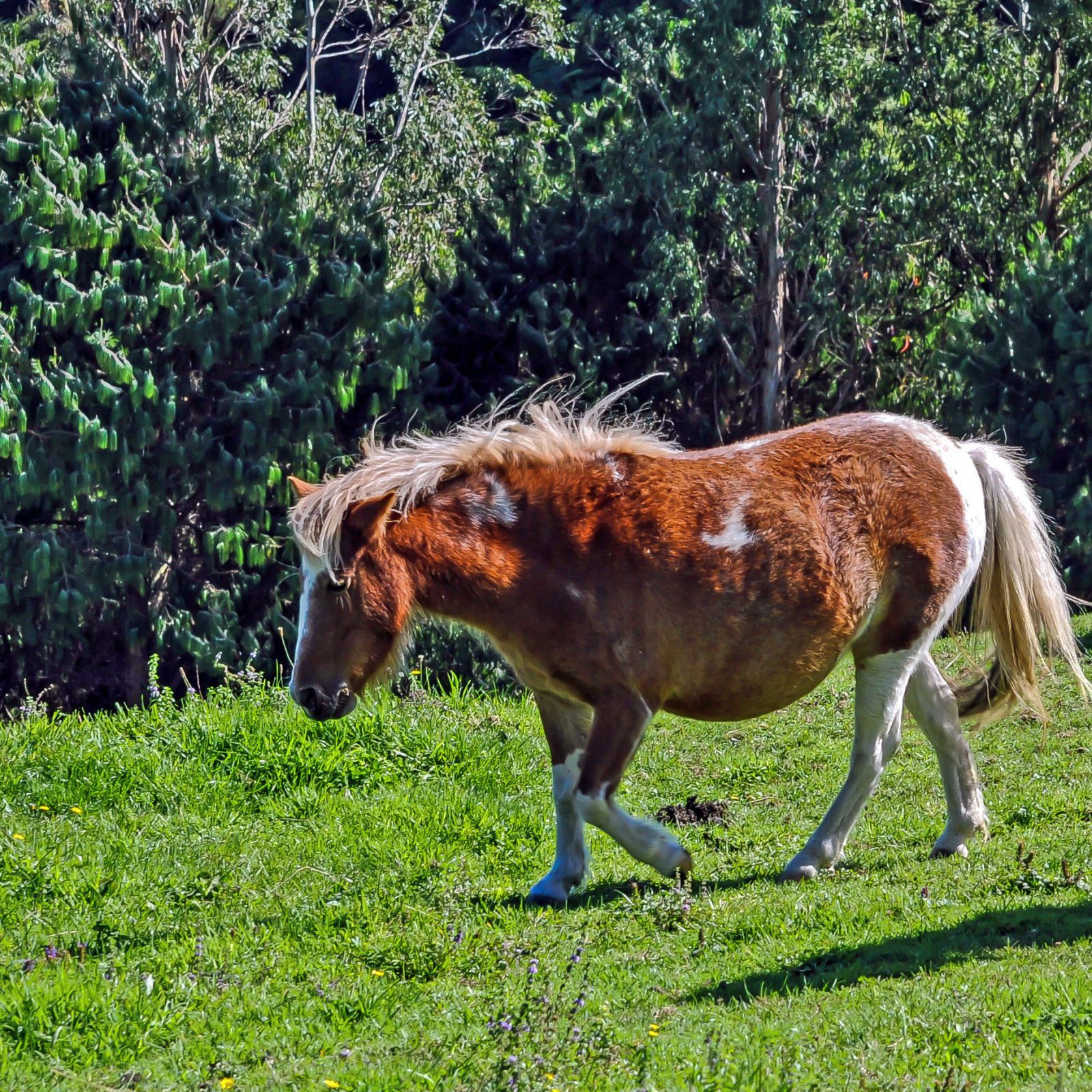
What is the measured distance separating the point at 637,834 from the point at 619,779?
0.24 metres

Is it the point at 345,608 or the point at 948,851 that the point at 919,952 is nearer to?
the point at 948,851

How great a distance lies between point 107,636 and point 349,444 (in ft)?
11.9

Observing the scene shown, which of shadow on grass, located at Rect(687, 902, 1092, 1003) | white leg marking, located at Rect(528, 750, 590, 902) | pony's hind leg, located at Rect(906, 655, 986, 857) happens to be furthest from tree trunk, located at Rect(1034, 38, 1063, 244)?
shadow on grass, located at Rect(687, 902, 1092, 1003)

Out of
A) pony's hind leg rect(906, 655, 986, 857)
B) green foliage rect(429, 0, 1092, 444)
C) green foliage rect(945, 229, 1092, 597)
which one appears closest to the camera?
pony's hind leg rect(906, 655, 986, 857)

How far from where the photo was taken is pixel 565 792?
616cm

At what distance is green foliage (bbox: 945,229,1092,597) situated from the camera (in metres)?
14.7

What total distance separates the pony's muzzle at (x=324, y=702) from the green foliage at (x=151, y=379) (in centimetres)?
921

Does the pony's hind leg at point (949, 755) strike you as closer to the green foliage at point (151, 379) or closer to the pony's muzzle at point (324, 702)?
the pony's muzzle at point (324, 702)

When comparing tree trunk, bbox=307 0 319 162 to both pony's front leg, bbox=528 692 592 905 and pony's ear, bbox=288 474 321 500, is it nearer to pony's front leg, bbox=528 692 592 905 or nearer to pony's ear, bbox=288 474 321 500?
pony's ear, bbox=288 474 321 500

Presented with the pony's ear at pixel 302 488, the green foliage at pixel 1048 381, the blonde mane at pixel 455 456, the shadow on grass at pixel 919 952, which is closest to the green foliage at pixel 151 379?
the green foliage at pixel 1048 381

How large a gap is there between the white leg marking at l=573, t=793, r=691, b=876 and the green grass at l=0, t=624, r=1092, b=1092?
0.15 metres

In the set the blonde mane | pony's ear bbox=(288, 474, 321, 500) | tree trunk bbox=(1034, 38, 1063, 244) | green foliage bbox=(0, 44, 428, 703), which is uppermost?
tree trunk bbox=(1034, 38, 1063, 244)

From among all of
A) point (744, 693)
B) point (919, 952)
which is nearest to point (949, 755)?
point (744, 693)

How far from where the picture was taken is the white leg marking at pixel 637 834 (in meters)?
5.85
